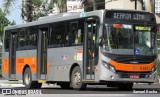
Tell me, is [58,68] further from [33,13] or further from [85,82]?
[33,13]

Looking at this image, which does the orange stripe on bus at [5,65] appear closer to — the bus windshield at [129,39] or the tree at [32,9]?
the bus windshield at [129,39]

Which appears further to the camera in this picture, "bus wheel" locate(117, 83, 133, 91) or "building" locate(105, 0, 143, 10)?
"building" locate(105, 0, 143, 10)

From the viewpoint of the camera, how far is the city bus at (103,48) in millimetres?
21109

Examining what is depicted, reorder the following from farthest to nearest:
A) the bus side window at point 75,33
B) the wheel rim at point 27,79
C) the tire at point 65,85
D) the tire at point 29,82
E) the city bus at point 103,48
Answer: the wheel rim at point 27,79, the tire at point 29,82, the tire at point 65,85, the bus side window at point 75,33, the city bus at point 103,48

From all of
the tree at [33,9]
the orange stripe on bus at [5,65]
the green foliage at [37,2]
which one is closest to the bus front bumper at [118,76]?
the orange stripe on bus at [5,65]

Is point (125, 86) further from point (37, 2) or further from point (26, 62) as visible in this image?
point (37, 2)

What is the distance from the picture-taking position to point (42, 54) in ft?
84.8

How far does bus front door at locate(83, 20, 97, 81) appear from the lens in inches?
853

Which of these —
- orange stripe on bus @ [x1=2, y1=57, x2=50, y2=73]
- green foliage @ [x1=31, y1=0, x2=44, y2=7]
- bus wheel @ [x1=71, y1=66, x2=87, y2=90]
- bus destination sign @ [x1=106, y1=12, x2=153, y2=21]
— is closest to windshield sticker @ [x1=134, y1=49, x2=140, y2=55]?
bus destination sign @ [x1=106, y1=12, x2=153, y2=21]

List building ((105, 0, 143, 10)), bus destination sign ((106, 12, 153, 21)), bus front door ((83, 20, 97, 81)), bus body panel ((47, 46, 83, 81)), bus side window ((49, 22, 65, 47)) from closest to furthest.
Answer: bus destination sign ((106, 12, 153, 21)) → bus front door ((83, 20, 97, 81)) → bus body panel ((47, 46, 83, 81)) → bus side window ((49, 22, 65, 47)) → building ((105, 0, 143, 10))

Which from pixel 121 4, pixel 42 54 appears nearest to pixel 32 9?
pixel 121 4

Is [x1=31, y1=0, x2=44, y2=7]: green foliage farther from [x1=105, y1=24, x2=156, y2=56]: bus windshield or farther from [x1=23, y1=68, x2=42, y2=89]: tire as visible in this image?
[x1=105, y1=24, x2=156, y2=56]: bus windshield

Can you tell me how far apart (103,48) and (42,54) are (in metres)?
5.47

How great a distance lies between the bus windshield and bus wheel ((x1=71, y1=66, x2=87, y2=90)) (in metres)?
1.99
